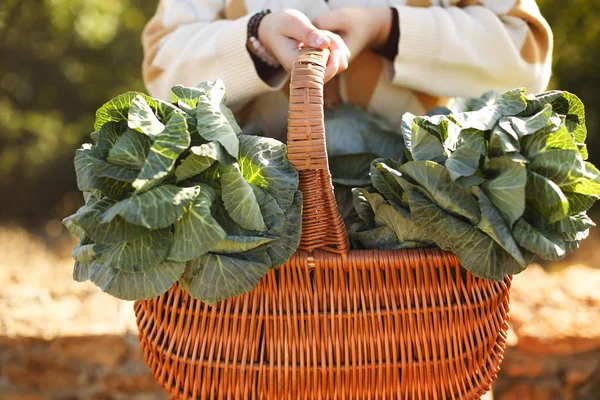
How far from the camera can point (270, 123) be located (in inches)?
40.7

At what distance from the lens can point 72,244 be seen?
2.51 m

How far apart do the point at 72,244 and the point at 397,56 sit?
77.8 inches

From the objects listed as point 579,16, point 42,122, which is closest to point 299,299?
point 579,16

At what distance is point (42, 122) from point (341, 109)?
6.65ft

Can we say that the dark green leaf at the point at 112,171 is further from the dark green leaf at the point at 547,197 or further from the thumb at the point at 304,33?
the dark green leaf at the point at 547,197

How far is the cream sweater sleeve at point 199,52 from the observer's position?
92 cm

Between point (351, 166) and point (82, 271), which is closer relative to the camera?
point (82, 271)

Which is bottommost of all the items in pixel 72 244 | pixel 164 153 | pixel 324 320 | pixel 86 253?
pixel 72 244

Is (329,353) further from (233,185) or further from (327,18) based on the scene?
(327,18)

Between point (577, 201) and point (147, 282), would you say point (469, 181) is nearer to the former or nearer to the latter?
point (577, 201)

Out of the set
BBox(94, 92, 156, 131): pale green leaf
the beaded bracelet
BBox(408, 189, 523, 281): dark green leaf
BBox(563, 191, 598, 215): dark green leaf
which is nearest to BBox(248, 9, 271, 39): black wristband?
the beaded bracelet

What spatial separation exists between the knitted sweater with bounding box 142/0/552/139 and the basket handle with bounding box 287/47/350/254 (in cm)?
26

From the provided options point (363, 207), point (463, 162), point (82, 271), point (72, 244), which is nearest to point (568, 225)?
point (463, 162)

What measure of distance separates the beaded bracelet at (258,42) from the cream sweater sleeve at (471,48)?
0.65 feet
